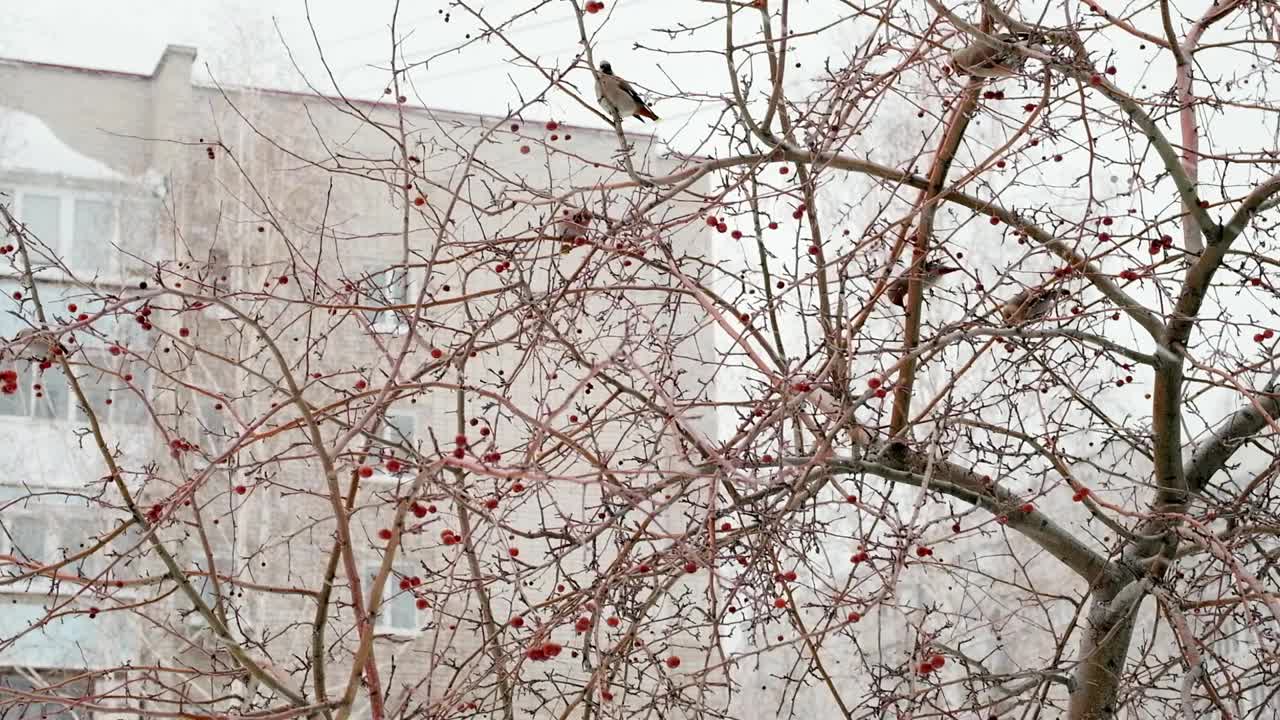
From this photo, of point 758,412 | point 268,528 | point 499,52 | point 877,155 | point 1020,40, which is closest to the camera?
point 758,412

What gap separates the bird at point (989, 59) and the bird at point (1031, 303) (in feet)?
1.10

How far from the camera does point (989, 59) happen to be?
2.26 meters

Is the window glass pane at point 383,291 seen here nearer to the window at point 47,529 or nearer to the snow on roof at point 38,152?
the window at point 47,529

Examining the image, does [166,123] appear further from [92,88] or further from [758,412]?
[758,412]

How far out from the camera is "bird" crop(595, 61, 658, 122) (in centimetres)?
249

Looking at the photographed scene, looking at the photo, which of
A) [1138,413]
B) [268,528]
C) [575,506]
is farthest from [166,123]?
[1138,413]

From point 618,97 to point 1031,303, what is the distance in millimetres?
792

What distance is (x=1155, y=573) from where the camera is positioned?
2305 millimetres

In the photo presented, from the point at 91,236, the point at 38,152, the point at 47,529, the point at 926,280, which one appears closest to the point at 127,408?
the point at 47,529

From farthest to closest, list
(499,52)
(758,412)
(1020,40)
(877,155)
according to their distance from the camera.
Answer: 1. (499,52)
2. (877,155)
3. (1020,40)
4. (758,412)

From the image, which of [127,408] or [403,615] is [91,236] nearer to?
[127,408]

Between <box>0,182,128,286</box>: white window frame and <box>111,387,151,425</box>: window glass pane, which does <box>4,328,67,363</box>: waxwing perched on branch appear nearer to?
<box>111,387,151,425</box>: window glass pane

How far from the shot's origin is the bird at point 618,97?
2487 mm

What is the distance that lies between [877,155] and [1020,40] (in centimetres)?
441
